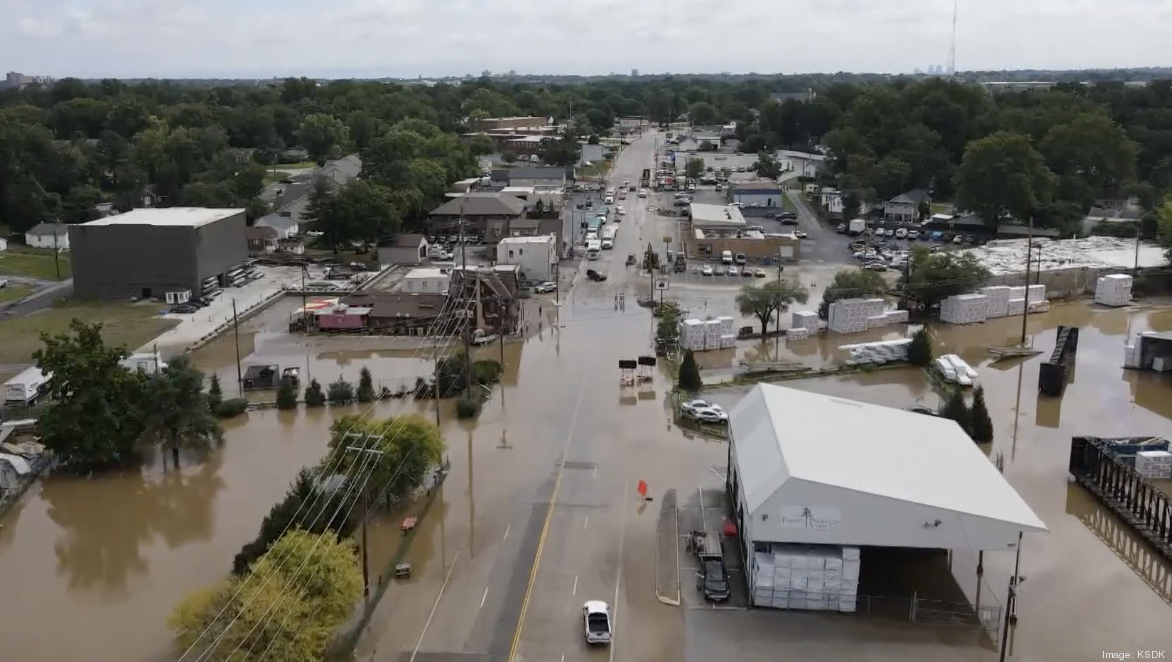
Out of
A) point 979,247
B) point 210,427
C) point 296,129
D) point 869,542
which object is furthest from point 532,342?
point 296,129

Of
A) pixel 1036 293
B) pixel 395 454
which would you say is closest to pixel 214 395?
pixel 395 454

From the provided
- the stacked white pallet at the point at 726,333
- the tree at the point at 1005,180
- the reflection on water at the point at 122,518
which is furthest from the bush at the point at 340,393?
the tree at the point at 1005,180

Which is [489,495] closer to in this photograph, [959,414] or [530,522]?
[530,522]

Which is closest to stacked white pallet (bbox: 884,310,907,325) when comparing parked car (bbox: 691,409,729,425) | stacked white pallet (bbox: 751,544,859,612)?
parked car (bbox: 691,409,729,425)

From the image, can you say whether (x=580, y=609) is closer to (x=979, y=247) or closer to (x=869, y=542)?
(x=869, y=542)

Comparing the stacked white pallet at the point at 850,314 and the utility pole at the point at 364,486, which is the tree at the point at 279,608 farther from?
the stacked white pallet at the point at 850,314

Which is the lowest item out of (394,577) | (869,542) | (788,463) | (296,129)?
(394,577)

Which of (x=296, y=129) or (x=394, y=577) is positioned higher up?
(x=296, y=129)

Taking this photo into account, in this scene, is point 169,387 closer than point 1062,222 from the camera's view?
Yes
